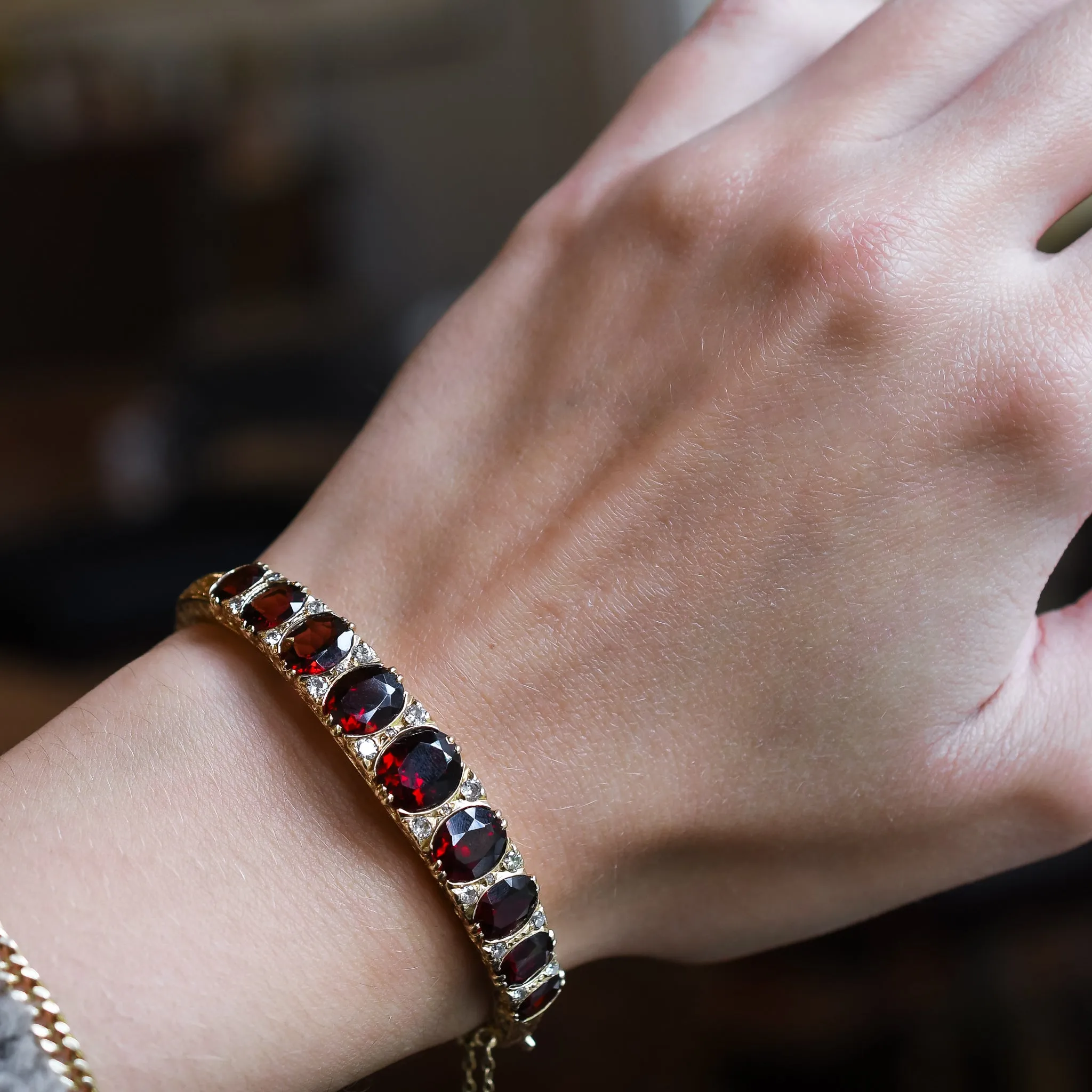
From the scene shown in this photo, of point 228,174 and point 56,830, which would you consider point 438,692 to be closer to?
point 56,830

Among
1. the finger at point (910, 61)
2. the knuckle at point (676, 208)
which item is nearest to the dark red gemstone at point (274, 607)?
the knuckle at point (676, 208)

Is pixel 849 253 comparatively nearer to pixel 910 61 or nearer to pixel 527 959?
pixel 910 61

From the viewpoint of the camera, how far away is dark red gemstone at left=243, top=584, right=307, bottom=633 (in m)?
0.48

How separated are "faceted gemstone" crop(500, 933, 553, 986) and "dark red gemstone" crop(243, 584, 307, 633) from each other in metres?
0.18

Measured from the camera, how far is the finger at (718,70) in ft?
2.17

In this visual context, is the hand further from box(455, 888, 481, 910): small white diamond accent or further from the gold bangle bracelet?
the gold bangle bracelet

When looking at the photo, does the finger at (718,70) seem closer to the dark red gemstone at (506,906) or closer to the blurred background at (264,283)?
the dark red gemstone at (506,906)

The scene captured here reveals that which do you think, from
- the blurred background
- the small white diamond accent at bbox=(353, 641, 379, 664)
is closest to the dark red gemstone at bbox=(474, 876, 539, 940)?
the small white diamond accent at bbox=(353, 641, 379, 664)

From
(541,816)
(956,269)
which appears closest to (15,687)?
(541,816)

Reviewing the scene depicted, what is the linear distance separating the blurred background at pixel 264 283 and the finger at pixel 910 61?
112cm

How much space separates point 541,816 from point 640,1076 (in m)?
1.24

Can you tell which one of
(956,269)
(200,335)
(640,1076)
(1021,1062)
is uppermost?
(200,335)

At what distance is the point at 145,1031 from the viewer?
41 cm

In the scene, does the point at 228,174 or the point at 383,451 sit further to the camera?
the point at 228,174
